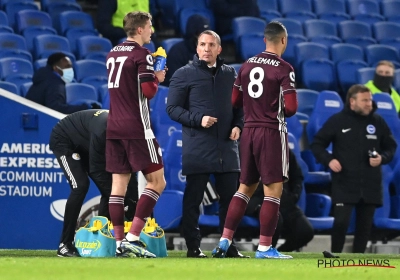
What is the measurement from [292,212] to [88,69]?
12.1ft

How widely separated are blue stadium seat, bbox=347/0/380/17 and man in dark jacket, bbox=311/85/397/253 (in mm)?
6275

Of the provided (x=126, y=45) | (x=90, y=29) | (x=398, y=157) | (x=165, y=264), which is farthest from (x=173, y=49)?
(x=165, y=264)

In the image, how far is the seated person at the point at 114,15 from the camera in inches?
547

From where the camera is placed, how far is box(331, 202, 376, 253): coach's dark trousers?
10.3 m

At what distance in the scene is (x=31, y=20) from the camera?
13.6 m

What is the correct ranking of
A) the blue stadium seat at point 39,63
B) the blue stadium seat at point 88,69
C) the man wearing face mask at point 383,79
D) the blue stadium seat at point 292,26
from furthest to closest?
the blue stadium seat at point 292,26 < the man wearing face mask at point 383,79 < the blue stadium seat at point 88,69 < the blue stadium seat at point 39,63

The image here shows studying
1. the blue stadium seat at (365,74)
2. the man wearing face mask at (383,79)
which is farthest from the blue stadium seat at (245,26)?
the man wearing face mask at (383,79)

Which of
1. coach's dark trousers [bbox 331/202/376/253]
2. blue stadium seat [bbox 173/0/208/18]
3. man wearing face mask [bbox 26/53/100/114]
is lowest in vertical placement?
coach's dark trousers [bbox 331/202/376/253]

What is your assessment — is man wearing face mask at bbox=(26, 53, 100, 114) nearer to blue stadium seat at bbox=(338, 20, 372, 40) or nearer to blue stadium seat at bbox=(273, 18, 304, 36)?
blue stadium seat at bbox=(273, 18, 304, 36)

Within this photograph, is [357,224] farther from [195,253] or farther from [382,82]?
[382,82]

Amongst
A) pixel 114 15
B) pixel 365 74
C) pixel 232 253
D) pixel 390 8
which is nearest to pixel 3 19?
pixel 114 15

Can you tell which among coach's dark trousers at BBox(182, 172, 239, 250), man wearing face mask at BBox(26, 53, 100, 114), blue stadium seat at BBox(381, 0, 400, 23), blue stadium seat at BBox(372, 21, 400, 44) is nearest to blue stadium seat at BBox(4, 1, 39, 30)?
man wearing face mask at BBox(26, 53, 100, 114)

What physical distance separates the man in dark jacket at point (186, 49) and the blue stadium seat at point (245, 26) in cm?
149

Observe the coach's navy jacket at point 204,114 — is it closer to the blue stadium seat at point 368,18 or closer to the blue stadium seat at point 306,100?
the blue stadium seat at point 306,100
